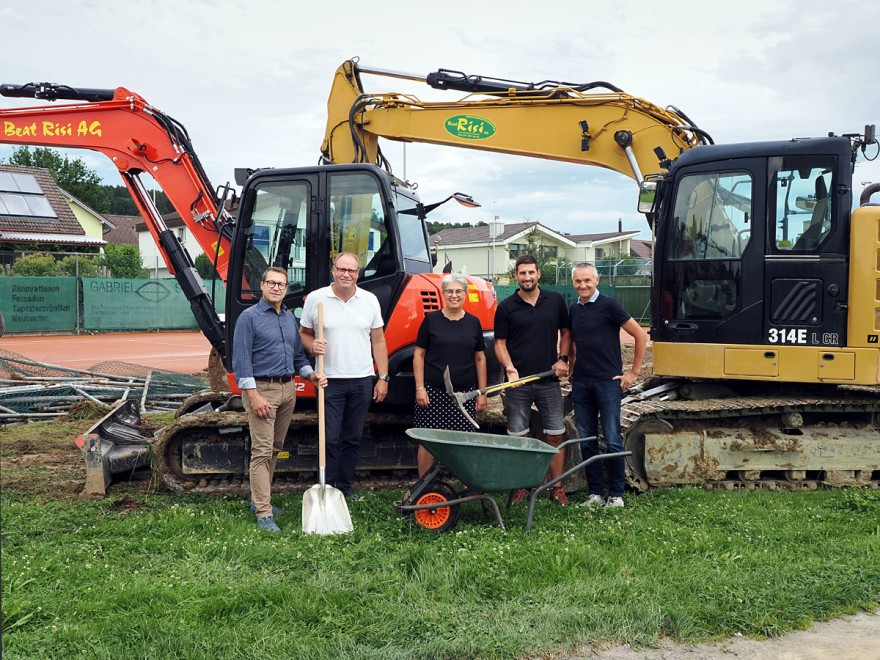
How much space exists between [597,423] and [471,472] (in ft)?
5.79

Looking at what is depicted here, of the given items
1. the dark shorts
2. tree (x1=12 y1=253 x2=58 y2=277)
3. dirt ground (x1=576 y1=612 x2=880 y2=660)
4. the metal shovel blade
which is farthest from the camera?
tree (x1=12 y1=253 x2=58 y2=277)

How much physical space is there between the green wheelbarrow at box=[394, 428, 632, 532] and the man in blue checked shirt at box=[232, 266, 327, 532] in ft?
3.40

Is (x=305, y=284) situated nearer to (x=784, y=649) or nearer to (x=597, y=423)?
(x=597, y=423)

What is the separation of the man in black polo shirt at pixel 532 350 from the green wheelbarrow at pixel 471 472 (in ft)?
1.95

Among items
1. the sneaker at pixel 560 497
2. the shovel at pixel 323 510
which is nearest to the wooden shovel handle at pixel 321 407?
the shovel at pixel 323 510

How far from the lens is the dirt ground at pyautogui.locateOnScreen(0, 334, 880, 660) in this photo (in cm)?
386

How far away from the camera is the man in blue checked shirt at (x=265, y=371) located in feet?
18.5

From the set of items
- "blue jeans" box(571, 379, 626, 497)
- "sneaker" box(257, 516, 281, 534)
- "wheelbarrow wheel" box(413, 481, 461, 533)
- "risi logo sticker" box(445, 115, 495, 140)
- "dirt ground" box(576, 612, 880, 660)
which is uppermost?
"risi logo sticker" box(445, 115, 495, 140)

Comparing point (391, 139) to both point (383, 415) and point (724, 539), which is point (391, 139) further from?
point (724, 539)

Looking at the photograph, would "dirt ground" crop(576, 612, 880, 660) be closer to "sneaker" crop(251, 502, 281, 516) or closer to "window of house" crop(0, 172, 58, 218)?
"sneaker" crop(251, 502, 281, 516)

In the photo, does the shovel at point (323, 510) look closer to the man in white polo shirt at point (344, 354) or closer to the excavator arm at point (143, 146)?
the man in white polo shirt at point (344, 354)

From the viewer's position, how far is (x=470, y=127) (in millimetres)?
8328

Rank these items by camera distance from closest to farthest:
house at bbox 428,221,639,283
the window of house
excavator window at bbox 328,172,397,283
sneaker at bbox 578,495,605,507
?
sneaker at bbox 578,495,605,507, excavator window at bbox 328,172,397,283, the window of house, house at bbox 428,221,639,283

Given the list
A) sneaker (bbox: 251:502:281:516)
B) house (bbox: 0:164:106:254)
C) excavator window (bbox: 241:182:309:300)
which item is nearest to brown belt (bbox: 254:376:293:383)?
sneaker (bbox: 251:502:281:516)
